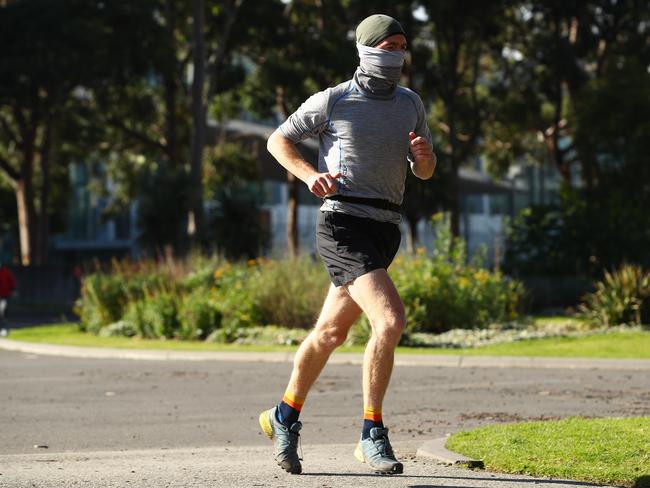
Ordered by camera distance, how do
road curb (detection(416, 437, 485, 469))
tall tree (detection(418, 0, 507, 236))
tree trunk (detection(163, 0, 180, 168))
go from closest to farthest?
road curb (detection(416, 437, 485, 469)), tall tree (detection(418, 0, 507, 236)), tree trunk (detection(163, 0, 180, 168))

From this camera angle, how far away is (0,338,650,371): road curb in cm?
1523

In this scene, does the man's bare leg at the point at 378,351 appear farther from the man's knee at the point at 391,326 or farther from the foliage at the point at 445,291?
the foliage at the point at 445,291

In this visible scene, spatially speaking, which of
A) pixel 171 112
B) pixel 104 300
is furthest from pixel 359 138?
pixel 171 112

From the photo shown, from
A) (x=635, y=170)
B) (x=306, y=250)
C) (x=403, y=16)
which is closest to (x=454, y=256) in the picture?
(x=306, y=250)

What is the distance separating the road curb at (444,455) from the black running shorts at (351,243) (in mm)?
1075

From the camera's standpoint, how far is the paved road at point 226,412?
6.38m

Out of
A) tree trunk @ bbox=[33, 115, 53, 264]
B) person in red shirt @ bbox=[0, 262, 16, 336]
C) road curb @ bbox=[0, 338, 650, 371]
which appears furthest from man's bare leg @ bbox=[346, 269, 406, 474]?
tree trunk @ bbox=[33, 115, 53, 264]

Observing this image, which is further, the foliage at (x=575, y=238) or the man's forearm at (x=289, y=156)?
the foliage at (x=575, y=238)

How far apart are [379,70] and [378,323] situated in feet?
3.70

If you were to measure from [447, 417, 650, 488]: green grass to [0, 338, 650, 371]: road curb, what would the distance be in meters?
7.14

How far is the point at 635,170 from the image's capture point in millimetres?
39250

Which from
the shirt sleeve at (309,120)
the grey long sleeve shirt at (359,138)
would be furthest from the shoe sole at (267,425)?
the shirt sleeve at (309,120)

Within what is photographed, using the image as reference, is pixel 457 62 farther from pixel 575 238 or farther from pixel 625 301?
pixel 625 301

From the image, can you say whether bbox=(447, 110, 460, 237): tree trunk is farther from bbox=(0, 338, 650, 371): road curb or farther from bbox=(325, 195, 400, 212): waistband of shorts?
bbox=(325, 195, 400, 212): waistband of shorts
